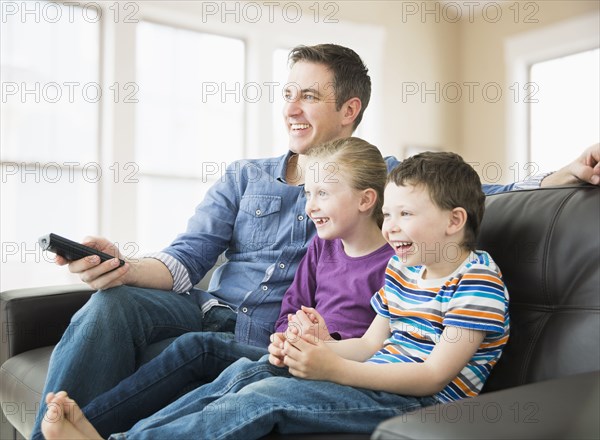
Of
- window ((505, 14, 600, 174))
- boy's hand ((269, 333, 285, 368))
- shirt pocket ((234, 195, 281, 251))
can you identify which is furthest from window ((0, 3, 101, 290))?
window ((505, 14, 600, 174))

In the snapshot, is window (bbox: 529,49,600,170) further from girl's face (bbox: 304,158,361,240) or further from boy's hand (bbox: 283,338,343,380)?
boy's hand (bbox: 283,338,343,380)

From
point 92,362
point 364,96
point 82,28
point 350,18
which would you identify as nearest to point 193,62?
point 82,28

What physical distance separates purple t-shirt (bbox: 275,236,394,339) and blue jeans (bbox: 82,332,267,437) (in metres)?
0.21

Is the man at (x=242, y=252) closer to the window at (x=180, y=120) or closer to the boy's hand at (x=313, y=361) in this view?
the boy's hand at (x=313, y=361)

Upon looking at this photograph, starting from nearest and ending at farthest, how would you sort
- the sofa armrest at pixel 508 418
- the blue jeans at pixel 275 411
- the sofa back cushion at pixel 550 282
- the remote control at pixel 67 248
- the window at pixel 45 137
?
1. the sofa armrest at pixel 508 418
2. the blue jeans at pixel 275 411
3. the sofa back cushion at pixel 550 282
4. the remote control at pixel 67 248
5. the window at pixel 45 137

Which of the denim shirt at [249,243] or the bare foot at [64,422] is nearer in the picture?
the bare foot at [64,422]

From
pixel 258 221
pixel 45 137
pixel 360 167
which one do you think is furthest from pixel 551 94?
pixel 360 167

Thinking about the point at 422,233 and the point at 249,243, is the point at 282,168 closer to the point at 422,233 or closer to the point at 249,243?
the point at 249,243

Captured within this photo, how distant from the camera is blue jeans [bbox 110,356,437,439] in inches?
40.6

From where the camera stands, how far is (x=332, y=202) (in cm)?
146

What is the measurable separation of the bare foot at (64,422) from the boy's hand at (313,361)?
0.39 meters

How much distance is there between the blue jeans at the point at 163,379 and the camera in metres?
1.26

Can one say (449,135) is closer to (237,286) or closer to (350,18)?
(350,18)

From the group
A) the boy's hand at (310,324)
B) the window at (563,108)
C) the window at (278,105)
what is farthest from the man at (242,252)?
the window at (563,108)
